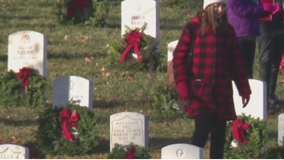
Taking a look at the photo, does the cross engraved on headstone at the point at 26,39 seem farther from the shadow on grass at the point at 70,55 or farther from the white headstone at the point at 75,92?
the shadow on grass at the point at 70,55

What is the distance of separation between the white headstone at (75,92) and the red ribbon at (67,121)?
0.30 metres

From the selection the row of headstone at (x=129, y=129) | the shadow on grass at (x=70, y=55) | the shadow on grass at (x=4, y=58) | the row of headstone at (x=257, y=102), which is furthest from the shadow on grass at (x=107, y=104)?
the shadow on grass at (x=4, y=58)

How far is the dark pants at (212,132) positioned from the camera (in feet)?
19.5

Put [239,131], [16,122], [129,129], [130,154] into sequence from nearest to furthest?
[130,154] → [129,129] → [239,131] → [16,122]

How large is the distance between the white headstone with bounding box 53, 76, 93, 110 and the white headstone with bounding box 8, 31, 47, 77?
118 centimetres

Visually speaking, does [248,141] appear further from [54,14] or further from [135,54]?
[54,14]

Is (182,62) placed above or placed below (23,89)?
above

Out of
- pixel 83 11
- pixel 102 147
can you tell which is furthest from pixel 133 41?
pixel 102 147

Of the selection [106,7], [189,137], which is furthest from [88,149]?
[106,7]

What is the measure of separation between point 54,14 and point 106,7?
1068 mm

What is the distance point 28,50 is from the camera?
28.7 feet

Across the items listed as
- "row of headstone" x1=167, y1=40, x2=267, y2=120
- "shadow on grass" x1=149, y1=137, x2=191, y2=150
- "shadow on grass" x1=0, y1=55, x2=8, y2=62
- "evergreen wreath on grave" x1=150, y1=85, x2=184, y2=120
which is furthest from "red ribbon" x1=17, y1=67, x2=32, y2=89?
"row of headstone" x1=167, y1=40, x2=267, y2=120

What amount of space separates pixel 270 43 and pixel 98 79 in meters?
2.66

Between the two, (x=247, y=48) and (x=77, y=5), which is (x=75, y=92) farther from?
(x=77, y=5)
